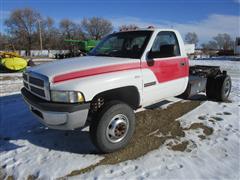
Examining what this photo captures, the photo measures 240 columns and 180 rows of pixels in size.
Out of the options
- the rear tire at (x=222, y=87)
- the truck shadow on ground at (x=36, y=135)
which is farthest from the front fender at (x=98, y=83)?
the rear tire at (x=222, y=87)

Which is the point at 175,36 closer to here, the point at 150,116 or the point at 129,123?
the point at 150,116

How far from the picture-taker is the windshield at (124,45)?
4.46m

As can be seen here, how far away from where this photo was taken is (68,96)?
11.1 feet

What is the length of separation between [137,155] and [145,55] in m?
1.75

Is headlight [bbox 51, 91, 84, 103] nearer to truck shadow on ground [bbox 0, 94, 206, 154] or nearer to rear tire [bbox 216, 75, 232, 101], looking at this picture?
truck shadow on ground [bbox 0, 94, 206, 154]

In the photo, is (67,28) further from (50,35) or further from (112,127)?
(112,127)

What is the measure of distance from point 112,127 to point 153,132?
1253 mm

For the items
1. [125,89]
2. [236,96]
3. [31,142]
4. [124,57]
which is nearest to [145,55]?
[124,57]

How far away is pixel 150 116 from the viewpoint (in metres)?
5.63

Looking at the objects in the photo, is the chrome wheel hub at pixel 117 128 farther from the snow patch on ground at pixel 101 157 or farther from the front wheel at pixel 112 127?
the snow patch on ground at pixel 101 157

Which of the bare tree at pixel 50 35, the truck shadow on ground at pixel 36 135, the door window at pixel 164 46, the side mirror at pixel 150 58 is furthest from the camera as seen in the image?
the bare tree at pixel 50 35

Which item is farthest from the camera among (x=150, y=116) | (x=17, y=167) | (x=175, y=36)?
(x=150, y=116)

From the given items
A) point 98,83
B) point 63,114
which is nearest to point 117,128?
point 98,83

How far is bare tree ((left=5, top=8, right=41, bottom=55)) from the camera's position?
7475cm
